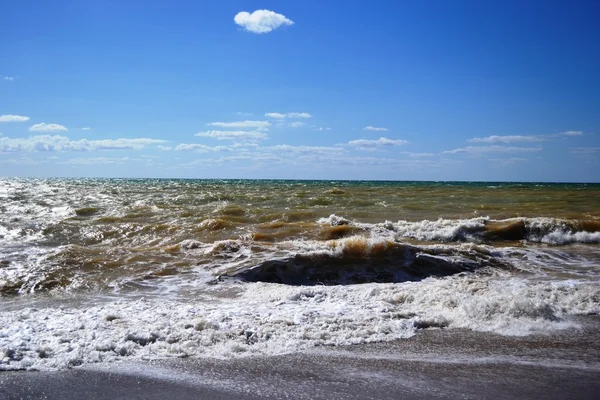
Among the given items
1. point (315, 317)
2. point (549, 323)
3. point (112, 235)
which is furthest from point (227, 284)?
point (112, 235)

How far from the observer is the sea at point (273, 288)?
5.34 meters

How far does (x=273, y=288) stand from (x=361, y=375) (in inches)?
158

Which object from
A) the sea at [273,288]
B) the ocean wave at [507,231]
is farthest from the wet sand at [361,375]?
the ocean wave at [507,231]

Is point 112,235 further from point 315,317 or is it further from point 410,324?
point 410,324

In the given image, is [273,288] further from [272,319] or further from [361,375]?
[361,375]

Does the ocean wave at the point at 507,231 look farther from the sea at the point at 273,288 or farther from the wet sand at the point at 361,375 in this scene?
the wet sand at the point at 361,375

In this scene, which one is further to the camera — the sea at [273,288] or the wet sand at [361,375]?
the sea at [273,288]

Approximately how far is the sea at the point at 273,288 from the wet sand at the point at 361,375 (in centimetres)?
29

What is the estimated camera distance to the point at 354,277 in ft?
31.4

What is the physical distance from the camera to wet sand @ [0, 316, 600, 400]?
3.91 metres

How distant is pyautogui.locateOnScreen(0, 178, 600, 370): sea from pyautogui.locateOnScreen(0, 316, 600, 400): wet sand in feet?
0.94

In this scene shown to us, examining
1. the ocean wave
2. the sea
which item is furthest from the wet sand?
the ocean wave

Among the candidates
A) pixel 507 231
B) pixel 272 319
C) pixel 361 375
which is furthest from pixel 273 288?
pixel 507 231

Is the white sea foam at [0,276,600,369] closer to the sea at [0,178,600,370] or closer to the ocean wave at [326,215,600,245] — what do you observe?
the sea at [0,178,600,370]
